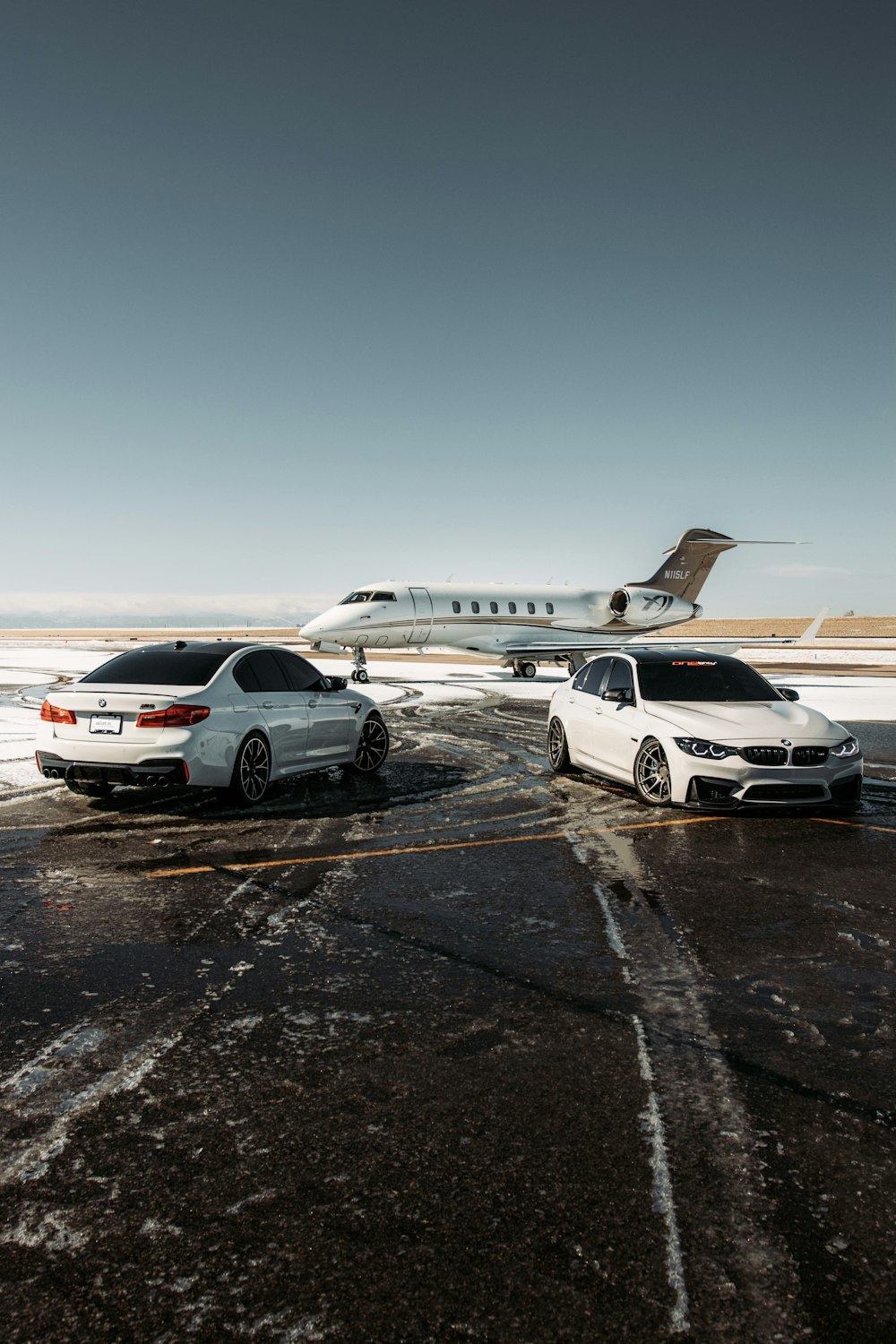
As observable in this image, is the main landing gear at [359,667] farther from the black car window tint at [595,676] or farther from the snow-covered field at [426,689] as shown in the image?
the black car window tint at [595,676]

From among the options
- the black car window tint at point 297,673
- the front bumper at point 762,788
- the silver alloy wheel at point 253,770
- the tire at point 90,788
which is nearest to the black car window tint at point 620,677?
the front bumper at point 762,788

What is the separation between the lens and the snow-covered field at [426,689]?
1285cm

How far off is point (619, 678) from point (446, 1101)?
7361 mm

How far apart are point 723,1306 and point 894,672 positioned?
33.7 meters

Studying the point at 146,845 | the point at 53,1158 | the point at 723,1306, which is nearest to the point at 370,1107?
the point at 53,1158

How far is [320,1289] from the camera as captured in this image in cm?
241

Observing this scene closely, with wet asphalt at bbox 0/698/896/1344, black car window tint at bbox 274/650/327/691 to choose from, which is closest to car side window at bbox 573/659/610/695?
black car window tint at bbox 274/650/327/691

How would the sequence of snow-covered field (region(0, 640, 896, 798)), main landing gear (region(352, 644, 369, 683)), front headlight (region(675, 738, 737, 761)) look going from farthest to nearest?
main landing gear (region(352, 644, 369, 683)), snow-covered field (region(0, 640, 896, 798)), front headlight (region(675, 738, 737, 761))

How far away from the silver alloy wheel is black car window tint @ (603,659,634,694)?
371cm

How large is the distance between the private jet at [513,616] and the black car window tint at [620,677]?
13.0m

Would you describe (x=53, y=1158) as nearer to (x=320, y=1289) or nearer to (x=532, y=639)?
(x=320, y=1289)

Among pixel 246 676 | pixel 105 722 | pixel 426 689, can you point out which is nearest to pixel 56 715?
pixel 105 722

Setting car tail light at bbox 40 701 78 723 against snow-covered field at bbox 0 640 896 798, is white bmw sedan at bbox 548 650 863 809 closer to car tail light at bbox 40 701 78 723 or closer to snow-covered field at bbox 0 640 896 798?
car tail light at bbox 40 701 78 723

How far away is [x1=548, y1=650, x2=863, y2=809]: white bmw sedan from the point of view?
830 centimetres
